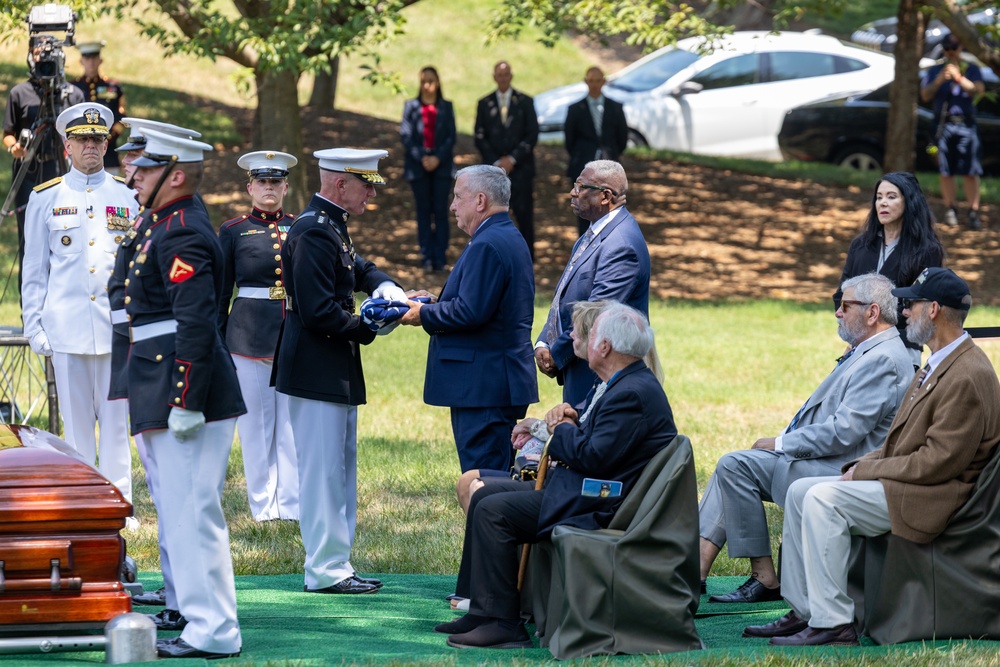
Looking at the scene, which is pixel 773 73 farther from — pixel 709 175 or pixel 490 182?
pixel 490 182

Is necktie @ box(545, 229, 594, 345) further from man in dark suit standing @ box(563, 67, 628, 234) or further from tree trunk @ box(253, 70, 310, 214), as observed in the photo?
tree trunk @ box(253, 70, 310, 214)

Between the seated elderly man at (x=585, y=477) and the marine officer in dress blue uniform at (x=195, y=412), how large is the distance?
1.04 metres

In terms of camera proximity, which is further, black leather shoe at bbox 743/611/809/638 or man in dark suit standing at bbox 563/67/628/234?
man in dark suit standing at bbox 563/67/628/234

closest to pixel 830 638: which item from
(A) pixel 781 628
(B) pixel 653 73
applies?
(A) pixel 781 628

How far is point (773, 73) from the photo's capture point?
2122 centimetres

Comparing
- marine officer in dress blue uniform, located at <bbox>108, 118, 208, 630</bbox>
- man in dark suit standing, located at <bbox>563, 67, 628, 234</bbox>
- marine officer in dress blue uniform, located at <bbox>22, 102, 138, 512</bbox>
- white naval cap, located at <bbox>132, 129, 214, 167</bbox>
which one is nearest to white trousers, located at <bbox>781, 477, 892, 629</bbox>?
marine officer in dress blue uniform, located at <bbox>108, 118, 208, 630</bbox>

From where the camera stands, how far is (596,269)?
7.11 metres

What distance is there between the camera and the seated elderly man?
18.5 ft

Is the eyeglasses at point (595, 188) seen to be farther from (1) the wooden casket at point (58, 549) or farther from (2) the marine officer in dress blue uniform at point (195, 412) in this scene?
(1) the wooden casket at point (58, 549)

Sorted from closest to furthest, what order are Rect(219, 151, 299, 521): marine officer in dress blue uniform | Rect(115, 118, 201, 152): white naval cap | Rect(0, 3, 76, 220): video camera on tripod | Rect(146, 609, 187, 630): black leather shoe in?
1. Rect(115, 118, 201, 152): white naval cap
2. Rect(146, 609, 187, 630): black leather shoe
3. Rect(219, 151, 299, 521): marine officer in dress blue uniform
4. Rect(0, 3, 76, 220): video camera on tripod

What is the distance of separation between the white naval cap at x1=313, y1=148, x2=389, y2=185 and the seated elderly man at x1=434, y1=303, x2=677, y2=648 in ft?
4.78

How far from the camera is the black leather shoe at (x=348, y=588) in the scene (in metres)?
6.71

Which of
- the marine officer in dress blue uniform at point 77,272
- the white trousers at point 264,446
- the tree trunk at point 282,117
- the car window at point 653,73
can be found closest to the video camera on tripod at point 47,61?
the marine officer in dress blue uniform at point 77,272

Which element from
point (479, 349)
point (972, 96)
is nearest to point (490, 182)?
point (479, 349)
